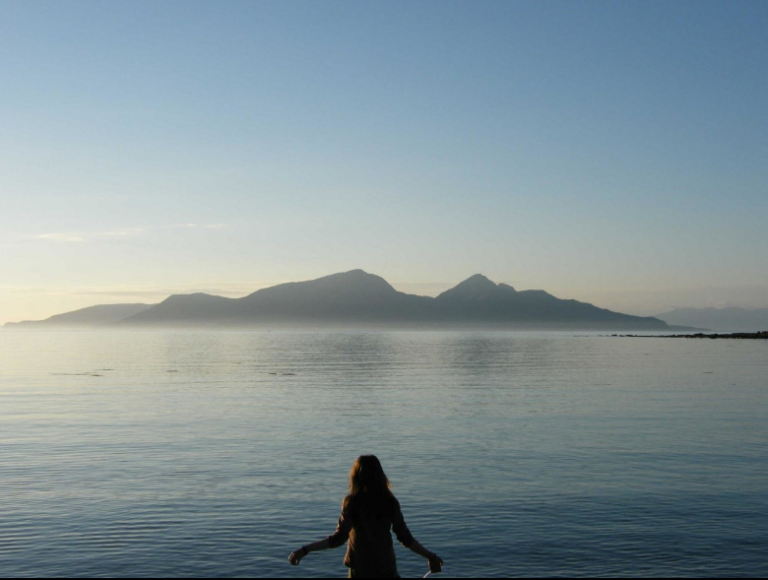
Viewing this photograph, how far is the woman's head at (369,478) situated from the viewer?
9812mm

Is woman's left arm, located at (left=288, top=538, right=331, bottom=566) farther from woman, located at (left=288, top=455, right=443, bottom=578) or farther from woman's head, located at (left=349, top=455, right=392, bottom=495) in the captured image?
woman's head, located at (left=349, top=455, right=392, bottom=495)

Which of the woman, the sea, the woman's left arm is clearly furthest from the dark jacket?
the sea

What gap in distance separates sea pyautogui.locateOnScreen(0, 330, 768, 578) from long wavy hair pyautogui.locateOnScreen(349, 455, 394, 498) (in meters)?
7.09

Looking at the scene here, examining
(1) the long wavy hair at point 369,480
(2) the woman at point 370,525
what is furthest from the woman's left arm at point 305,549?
(1) the long wavy hair at point 369,480

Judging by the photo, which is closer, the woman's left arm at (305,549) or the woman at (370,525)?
the woman's left arm at (305,549)

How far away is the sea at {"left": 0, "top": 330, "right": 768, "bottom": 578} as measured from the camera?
1700 centimetres

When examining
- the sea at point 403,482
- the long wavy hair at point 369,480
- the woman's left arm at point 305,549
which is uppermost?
the long wavy hair at point 369,480

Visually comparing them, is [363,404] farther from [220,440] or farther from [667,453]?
[667,453]

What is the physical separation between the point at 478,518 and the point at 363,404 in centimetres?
3025

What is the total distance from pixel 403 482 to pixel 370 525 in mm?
15205

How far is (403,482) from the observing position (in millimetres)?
24797

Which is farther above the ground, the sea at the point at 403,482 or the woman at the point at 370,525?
the woman at the point at 370,525

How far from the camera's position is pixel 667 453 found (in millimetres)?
30125

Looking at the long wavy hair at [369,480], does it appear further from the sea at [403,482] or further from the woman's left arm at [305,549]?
the sea at [403,482]
